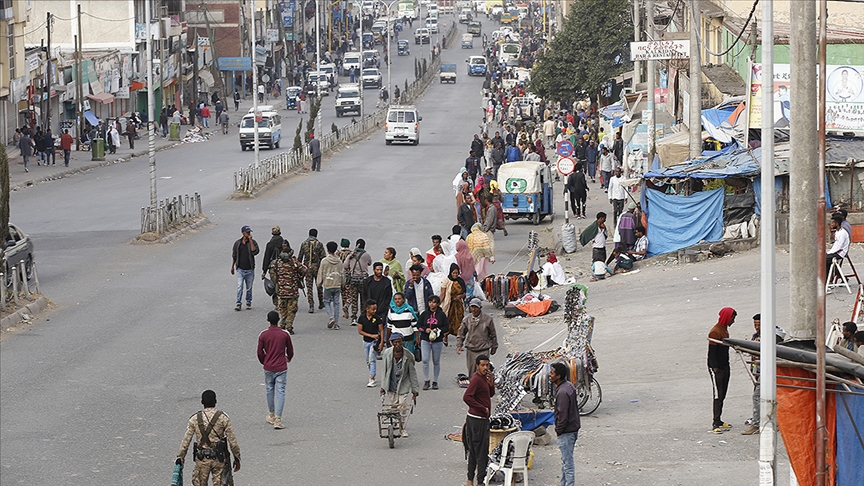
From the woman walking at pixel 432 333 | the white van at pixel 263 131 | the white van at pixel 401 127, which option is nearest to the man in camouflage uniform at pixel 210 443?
the woman walking at pixel 432 333

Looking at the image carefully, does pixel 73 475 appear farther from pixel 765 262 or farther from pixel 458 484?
pixel 765 262

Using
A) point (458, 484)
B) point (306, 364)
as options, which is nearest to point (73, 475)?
point (458, 484)

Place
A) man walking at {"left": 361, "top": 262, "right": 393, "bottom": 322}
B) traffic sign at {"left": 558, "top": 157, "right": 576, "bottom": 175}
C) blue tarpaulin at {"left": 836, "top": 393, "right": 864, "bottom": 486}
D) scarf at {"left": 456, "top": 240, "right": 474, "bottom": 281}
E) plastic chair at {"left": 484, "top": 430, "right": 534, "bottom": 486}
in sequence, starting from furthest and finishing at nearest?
1. traffic sign at {"left": 558, "top": 157, "right": 576, "bottom": 175}
2. scarf at {"left": 456, "top": 240, "right": 474, "bottom": 281}
3. man walking at {"left": 361, "top": 262, "right": 393, "bottom": 322}
4. plastic chair at {"left": 484, "top": 430, "right": 534, "bottom": 486}
5. blue tarpaulin at {"left": 836, "top": 393, "right": 864, "bottom": 486}

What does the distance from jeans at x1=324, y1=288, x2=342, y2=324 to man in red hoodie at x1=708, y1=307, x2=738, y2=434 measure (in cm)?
816

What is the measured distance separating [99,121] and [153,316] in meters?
41.5

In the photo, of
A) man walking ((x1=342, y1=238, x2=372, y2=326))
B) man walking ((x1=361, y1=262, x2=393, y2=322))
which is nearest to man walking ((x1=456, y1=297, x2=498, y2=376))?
man walking ((x1=361, y1=262, x2=393, y2=322))

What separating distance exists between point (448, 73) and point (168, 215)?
7857cm

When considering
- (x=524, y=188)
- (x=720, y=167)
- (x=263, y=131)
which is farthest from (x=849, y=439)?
(x=263, y=131)

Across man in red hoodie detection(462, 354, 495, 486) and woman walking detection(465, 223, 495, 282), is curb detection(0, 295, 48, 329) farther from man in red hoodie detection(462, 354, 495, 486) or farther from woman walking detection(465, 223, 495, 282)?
man in red hoodie detection(462, 354, 495, 486)

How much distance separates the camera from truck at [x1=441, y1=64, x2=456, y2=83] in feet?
350

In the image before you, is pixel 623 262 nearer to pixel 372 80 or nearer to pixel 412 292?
pixel 412 292

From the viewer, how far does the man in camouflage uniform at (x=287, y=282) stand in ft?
64.6

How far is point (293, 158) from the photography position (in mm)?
47156

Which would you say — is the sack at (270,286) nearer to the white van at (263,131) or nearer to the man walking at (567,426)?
the man walking at (567,426)
